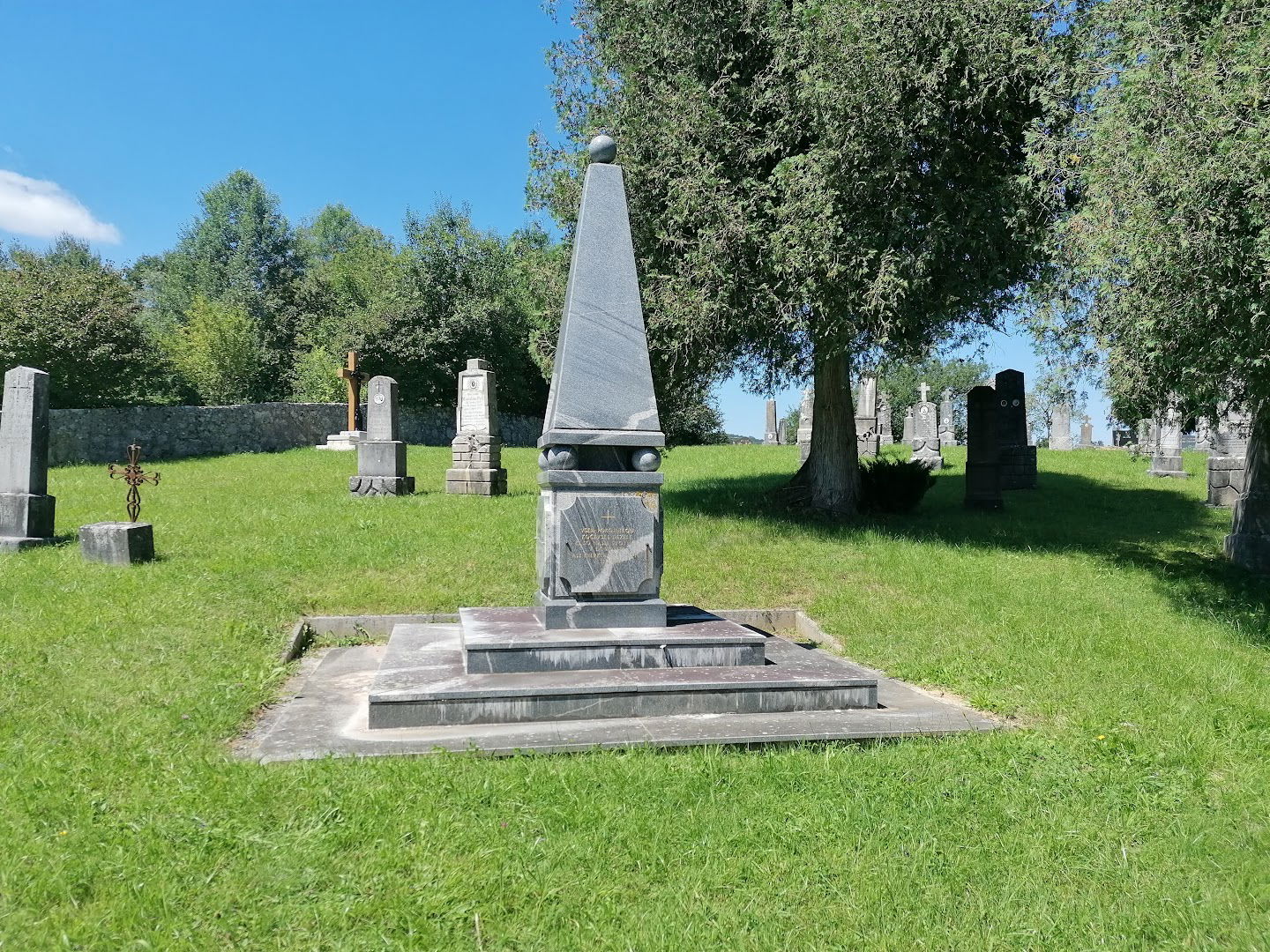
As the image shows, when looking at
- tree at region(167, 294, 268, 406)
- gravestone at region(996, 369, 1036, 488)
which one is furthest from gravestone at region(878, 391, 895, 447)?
tree at region(167, 294, 268, 406)

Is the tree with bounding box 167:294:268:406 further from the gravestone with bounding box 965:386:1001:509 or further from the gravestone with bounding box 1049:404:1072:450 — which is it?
the gravestone with bounding box 1049:404:1072:450

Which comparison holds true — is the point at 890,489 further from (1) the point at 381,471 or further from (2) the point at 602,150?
(2) the point at 602,150

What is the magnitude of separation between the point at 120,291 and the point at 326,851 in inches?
1002

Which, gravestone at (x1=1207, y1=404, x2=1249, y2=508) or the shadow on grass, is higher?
gravestone at (x1=1207, y1=404, x2=1249, y2=508)

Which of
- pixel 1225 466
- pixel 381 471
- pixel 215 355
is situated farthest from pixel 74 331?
pixel 1225 466

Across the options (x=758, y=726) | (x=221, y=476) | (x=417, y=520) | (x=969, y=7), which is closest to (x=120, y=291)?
(x=221, y=476)

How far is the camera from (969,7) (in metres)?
9.97

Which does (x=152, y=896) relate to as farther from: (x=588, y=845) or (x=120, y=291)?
(x=120, y=291)

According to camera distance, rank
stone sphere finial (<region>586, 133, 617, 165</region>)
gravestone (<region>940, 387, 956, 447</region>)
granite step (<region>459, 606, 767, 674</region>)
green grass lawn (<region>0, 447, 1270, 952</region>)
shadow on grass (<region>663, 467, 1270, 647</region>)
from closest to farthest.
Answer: green grass lawn (<region>0, 447, 1270, 952</region>), granite step (<region>459, 606, 767, 674</region>), stone sphere finial (<region>586, 133, 617, 165</region>), shadow on grass (<region>663, 467, 1270, 647</region>), gravestone (<region>940, 387, 956, 447</region>)

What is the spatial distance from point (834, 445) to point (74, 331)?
2034 cm

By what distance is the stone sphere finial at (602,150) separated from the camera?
6.23 meters

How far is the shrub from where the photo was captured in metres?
13.9

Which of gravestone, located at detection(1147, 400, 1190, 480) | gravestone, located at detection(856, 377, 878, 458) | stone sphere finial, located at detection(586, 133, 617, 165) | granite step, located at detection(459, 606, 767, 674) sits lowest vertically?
granite step, located at detection(459, 606, 767, 674)

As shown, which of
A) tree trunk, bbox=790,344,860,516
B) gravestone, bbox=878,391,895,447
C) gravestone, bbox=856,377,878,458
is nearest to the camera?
tree trunk, bbox=790,344,860,516
